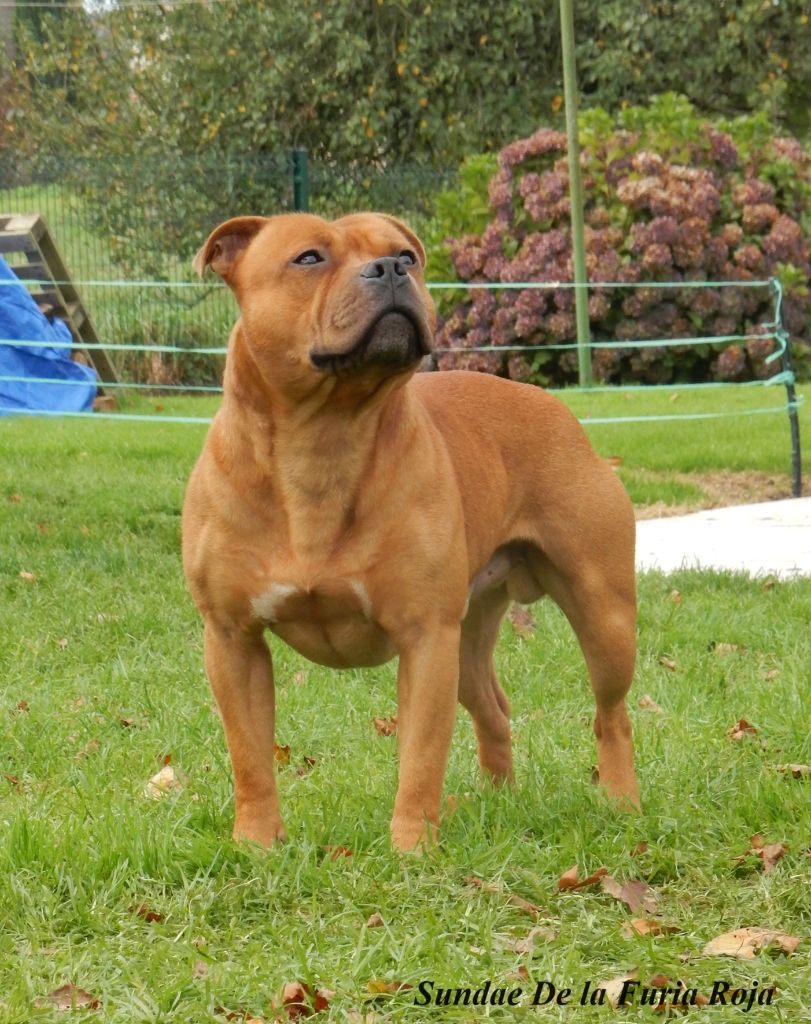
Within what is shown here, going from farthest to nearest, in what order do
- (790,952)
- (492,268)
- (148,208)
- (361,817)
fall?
(148,208) < (492,268) < (361,817) < (790,952)

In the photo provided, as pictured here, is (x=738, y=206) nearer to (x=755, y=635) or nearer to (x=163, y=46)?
(x=163, y=46)

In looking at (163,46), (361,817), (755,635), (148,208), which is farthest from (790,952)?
(163,46)

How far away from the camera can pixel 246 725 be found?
4051 mm

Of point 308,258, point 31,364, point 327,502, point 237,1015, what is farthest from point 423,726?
point 31,364

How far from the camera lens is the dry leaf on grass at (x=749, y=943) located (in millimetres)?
3379

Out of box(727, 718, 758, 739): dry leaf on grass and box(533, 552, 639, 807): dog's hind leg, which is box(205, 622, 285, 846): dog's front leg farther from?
box(727, 718, 758, 739): dry leaf on grass

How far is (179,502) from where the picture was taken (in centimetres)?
925

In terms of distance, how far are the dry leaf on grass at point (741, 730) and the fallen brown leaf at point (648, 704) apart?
0.38 meters

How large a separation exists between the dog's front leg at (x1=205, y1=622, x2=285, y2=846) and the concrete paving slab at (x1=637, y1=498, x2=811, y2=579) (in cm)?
426

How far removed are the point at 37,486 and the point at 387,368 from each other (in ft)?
20.4

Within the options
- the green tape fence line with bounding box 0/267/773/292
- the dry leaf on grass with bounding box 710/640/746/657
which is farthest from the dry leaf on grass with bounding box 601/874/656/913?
the green tape fence line with bounding box 0/267/773/292

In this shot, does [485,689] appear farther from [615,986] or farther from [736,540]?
[736,540]

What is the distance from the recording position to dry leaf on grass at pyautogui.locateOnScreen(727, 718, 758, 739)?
5.10 meters

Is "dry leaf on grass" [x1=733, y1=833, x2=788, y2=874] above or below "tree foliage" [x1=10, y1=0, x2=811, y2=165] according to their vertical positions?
below
